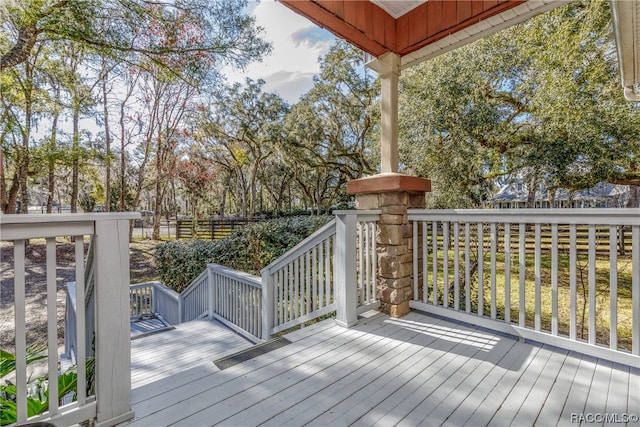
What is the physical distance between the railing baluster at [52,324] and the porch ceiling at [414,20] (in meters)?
2.23

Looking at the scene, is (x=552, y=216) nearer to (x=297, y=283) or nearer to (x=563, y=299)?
(x=297, y=283)

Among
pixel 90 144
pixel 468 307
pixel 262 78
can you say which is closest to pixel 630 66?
pixel 468 307

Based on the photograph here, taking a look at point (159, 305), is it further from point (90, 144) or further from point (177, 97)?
point (177, 97)

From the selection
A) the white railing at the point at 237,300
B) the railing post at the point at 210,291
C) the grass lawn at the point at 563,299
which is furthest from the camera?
the railing post at the point at 210,291

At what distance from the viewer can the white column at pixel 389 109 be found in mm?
3043

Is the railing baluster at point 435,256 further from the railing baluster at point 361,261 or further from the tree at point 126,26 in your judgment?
the tree at point 126,26

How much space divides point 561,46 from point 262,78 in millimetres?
12672

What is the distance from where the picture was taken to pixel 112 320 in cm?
145

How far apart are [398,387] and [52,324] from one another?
1808 millimetres

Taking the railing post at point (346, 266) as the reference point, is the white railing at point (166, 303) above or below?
below

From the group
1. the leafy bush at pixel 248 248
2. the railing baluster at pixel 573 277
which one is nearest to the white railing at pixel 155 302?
the leafy bush at pixel 248 248

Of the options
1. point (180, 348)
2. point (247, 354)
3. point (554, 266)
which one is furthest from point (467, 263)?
point (180, 348)

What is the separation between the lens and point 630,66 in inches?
106

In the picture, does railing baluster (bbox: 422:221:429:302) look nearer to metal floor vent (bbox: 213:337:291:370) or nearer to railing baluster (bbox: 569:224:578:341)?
railing baluster (bbox: 569:224:578:341)
